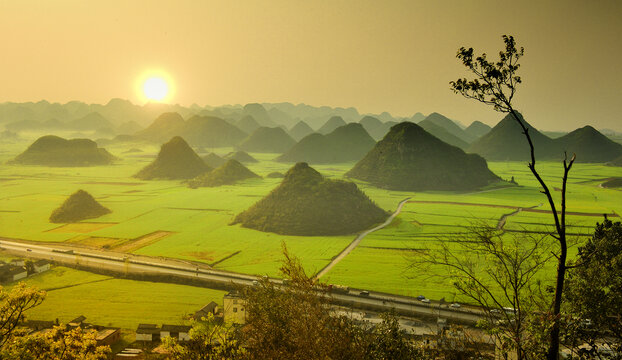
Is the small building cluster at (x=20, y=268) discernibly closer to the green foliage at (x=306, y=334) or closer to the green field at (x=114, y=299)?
the green field at (x=114, y=299)

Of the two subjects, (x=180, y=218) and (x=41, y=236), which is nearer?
(x=41, y=236)

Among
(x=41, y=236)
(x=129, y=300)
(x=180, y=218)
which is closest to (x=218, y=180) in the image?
(x=180, y=218)

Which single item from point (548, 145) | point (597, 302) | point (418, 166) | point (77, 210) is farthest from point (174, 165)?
point (548, 145)

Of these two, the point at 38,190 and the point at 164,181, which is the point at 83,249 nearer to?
the point at 38,190

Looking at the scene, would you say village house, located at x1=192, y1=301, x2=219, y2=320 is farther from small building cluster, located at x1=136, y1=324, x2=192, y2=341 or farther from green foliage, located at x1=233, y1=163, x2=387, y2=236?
green foliage, located at x1=233, y1=163, x2=387, y2=236

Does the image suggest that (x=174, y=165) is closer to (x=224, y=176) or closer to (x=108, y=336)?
(x=224, y=176)

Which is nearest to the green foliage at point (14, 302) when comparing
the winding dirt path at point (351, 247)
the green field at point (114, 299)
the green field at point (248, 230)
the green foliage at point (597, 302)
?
the green field at point (114, 299)
